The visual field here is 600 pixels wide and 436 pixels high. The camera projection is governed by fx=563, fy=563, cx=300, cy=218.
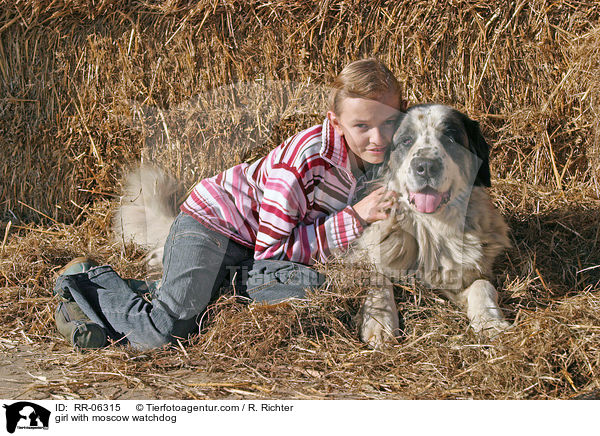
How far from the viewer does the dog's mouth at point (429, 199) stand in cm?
230

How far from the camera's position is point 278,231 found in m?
2.43

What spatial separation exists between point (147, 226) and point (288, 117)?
3.60ft

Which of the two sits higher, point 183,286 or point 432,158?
point 432,158

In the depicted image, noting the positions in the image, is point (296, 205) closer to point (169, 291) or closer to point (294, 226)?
point (294, 226)

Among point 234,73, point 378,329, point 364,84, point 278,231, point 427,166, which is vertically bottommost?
point 378,329

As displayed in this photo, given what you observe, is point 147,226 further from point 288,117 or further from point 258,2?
point 258,2

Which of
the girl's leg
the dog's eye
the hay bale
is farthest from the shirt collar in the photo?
the hay bale

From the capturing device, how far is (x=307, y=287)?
240 cm

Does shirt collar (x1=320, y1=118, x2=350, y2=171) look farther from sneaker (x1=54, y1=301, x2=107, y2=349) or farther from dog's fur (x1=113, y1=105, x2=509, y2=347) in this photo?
sneaker (x1=54, y1=301, x2=107, y2=349)

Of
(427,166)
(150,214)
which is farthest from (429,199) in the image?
(150,214)

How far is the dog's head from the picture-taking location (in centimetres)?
224
